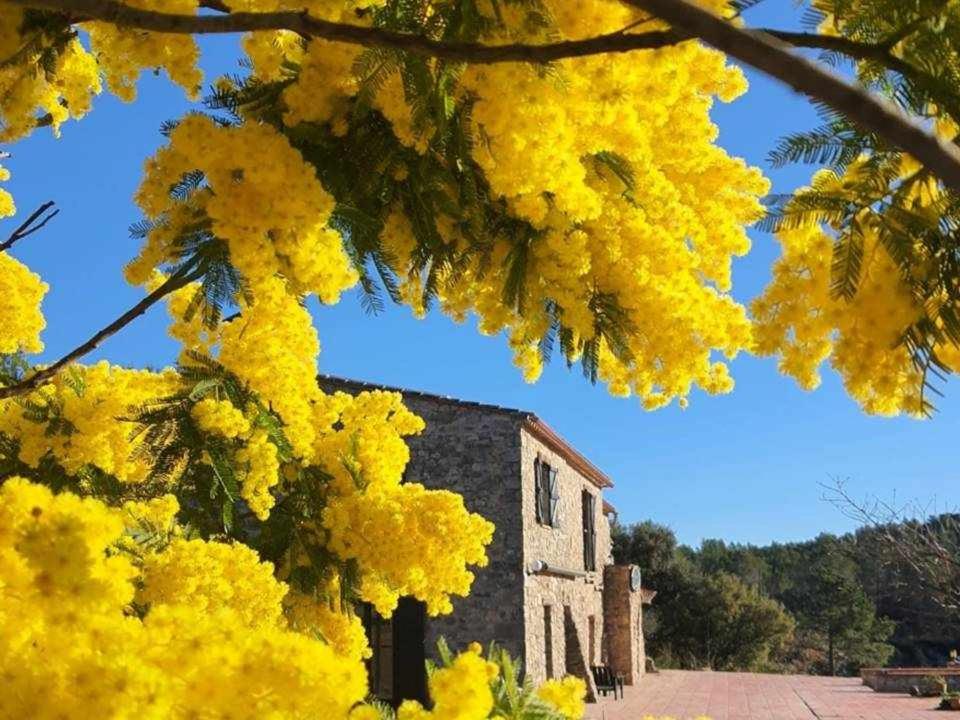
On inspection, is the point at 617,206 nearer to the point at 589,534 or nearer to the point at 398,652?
the point at 398,652

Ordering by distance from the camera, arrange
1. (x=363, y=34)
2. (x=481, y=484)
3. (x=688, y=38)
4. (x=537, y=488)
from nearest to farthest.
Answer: (x=688, y=38)
(x=363, y=34)
(x=481, y=484)
(x=537, y=488)

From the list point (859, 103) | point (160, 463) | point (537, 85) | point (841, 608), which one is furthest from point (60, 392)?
point (841, 608)

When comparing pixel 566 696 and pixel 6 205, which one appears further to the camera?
pixel 6 205

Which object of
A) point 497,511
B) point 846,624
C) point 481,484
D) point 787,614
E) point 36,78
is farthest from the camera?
point 846,624

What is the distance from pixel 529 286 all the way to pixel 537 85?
1.21 meters

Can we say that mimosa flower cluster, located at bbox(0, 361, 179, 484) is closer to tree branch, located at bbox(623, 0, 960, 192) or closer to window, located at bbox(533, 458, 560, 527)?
tree branch, located at bbox(623, 0, 960, 192)

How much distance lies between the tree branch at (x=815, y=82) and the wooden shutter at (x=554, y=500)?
18.7 m

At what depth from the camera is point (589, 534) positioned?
82.2ft

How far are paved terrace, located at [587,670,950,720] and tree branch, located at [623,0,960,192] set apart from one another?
15.4 m

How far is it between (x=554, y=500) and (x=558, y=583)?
162 centimetres

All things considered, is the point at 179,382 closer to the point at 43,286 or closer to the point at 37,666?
the point at 43,286

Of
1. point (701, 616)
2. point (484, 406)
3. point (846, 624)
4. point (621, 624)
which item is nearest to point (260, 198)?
point (484, 406)

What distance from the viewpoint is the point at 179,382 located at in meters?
5.04

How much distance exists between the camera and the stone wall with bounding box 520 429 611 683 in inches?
707
